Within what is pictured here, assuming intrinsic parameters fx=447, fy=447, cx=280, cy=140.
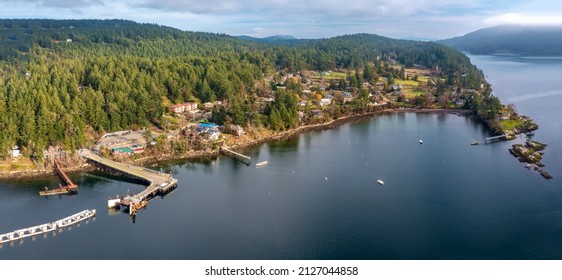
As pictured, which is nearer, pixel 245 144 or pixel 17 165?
pixel 17 165

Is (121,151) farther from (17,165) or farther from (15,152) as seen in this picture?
(15,152)

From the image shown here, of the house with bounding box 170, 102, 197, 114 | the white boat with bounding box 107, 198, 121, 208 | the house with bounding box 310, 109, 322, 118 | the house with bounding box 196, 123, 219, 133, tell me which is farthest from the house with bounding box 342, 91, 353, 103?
the white boat with bounding box 107, 198, 121, 208

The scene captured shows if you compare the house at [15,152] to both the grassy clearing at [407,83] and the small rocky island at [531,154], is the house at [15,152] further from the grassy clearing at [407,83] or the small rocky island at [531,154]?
the grassy clearing at [407,83]

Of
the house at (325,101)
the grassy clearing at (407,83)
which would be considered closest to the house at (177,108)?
the house at (325,101)

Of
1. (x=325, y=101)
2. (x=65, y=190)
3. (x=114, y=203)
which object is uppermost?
(x=325, y=101)

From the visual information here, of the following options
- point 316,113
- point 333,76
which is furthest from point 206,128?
point 333,76
